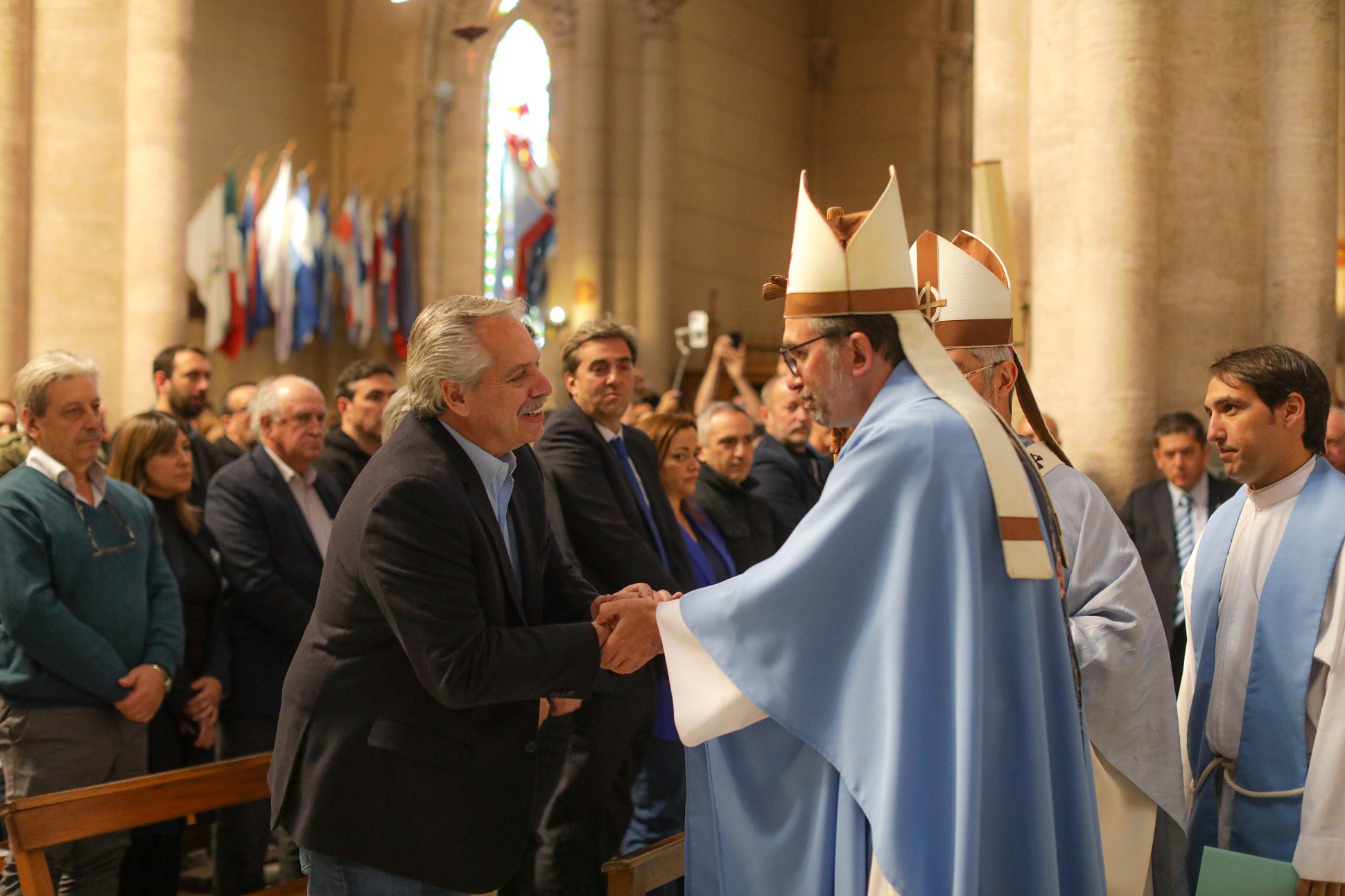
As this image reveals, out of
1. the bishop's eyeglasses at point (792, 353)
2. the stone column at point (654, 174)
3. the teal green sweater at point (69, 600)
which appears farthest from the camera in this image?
the stone column at point (654, 174)

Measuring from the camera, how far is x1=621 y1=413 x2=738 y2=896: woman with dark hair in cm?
451

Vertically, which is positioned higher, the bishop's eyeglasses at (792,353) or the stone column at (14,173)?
the stone column at (14,173)

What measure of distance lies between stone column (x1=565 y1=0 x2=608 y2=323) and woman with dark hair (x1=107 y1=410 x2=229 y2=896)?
1120cm

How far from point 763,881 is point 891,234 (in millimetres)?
1227

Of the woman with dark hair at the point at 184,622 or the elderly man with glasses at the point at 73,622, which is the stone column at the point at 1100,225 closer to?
the woman with dark hair at the point at 184,622

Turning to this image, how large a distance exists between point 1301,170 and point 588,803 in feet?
14.2

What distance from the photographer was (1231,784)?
2.94 metres

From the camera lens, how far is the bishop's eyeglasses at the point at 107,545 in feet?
12.7

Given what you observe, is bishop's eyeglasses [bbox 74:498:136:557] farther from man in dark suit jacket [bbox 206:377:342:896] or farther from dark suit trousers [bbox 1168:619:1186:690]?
dark suit trousers [bbox 1168:619:1186:690]

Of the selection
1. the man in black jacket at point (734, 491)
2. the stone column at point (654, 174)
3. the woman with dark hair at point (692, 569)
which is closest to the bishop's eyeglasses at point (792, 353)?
the woman with dark hair at point (692, 569)

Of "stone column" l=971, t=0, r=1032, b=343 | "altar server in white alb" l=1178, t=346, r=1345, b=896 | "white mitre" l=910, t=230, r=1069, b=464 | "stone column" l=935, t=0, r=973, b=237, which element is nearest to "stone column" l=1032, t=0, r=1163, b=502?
"stone column" l=971, t=0, r=1032, b=343

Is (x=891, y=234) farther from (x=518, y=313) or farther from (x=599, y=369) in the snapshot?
(x=599, y=369)

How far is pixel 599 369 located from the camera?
432 centimetres

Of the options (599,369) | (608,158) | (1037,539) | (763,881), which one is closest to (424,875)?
(763,881)
